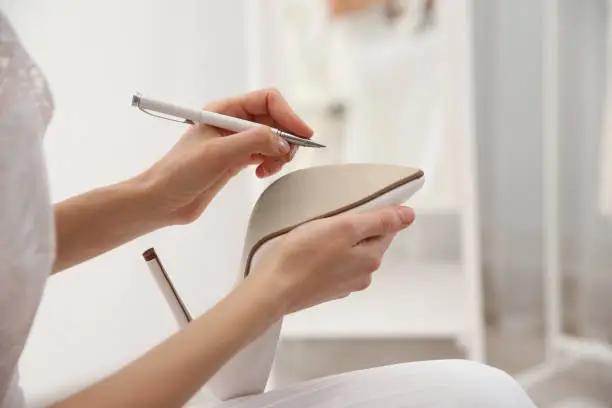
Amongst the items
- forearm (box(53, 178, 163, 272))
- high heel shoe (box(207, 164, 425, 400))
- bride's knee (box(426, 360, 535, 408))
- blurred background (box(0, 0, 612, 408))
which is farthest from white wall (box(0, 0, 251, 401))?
bride's knee (box(426, 360, 535, 408))

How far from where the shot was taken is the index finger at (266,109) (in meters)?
0.64

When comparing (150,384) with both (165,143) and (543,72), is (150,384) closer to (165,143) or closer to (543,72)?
(165,143)

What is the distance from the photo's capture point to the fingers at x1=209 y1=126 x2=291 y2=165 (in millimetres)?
544

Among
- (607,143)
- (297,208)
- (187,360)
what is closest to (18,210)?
(187,360)

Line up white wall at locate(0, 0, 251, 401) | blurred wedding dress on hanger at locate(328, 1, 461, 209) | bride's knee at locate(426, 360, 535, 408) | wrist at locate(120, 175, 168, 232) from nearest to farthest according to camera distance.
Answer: bride's knee at locate(426, 360, 535, 408) → wrist at locate(120, 175, 168, 232) → white wall at locate(0, 0, 251, 401) → blurred wedding dress on hanger at locate(328, 1, 461, 209)

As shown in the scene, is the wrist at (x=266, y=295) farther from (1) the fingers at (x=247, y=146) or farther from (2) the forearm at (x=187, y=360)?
(1) the fingers at (x=247, y=146)

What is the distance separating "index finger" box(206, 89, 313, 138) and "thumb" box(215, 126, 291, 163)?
7 cm

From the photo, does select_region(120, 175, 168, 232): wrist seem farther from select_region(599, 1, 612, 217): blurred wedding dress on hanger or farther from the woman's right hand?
select_region(599, 1, 612, 217): blurred wedding dress on hanger

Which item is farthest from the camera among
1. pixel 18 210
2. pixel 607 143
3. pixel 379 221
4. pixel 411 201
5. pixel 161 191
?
pixel 411 201

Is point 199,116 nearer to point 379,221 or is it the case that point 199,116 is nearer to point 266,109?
point 266,109

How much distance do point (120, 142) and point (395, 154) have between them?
2.04 feet

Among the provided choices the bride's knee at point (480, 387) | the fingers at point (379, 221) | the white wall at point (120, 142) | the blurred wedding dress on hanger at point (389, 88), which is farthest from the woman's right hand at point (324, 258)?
the blurred wedding dress on hanger at point (389, 88)

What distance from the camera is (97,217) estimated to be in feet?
2.06

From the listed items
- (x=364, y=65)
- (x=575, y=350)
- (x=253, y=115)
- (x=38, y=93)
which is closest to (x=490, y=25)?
(x=364, y=65)
